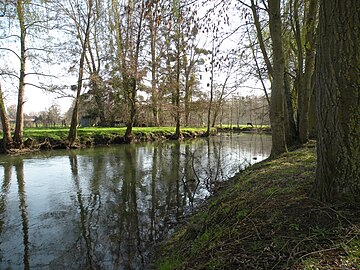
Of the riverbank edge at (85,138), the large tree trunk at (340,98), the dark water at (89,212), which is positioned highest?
the large tree trunk at (340,98)

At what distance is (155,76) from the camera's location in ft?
78.8

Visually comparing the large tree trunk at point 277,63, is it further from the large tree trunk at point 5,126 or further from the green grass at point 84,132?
the green grass at point 84,132

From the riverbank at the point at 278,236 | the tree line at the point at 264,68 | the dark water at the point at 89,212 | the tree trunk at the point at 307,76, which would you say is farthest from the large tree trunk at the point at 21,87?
the riverbank at the point at 278,236

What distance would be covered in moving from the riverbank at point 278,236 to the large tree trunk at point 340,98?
226 mm

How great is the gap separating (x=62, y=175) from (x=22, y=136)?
27.9 feet

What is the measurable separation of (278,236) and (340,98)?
Result: 1.40 meters

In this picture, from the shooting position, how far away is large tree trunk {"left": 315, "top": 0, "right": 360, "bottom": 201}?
249 cm

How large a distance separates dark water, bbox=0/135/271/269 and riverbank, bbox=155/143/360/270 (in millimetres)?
1181

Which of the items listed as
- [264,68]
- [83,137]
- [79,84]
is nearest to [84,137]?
[83,137]

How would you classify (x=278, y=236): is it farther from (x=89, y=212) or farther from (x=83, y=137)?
(x=83, y=137)

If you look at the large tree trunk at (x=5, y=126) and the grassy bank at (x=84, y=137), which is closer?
the large tree trunk at (x=5, y=126)

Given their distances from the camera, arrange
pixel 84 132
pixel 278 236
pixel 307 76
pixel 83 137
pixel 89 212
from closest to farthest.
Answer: pixel 278 236 → pixel 89 212 → pixel 307 76 → pixel 83 137 → pixel 84 132

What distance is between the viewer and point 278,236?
2.37 metres

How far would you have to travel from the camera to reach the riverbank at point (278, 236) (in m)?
2.03
